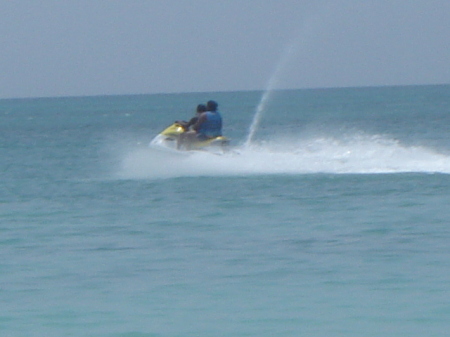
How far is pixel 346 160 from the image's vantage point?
62.0 ft

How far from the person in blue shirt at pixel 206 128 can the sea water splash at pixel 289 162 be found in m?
0.28

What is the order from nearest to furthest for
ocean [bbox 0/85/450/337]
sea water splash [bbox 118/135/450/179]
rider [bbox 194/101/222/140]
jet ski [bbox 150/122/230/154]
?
ocean [bbox 0/85/450/337], rider [bbox 194/101/222/140], jet ski [bbox 150/122/230/154], sea water splash [bbox 118/135/450/179]

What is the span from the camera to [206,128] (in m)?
17.1

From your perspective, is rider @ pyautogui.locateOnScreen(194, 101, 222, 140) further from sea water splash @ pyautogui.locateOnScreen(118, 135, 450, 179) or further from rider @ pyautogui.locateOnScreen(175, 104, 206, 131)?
Result: sea water splash @ pyautogui.locateOnScreen(118, 135, 450, 179)

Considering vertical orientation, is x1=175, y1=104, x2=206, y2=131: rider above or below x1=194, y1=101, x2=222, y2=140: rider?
above

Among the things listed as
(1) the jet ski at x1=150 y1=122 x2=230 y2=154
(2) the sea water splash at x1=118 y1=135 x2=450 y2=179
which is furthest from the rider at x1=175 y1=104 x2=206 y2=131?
(2) the sea water splash at x1=118 y1=135 x2=450 y2=179

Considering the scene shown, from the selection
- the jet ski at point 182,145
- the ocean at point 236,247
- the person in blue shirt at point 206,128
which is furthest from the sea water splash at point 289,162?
the person in blue shirt at point 206,128

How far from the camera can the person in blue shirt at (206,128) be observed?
17016 millimetres

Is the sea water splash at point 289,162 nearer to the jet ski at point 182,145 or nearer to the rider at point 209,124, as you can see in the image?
the jet ski at point 182,145

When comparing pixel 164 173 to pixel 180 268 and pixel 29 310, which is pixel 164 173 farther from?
pixel 29 310

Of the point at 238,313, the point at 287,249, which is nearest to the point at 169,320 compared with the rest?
the point at 238,313

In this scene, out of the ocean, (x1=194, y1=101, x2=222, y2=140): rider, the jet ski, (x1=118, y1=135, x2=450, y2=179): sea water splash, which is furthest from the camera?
(x1=118, y1=135, x2=450, y2=179): sea water splash

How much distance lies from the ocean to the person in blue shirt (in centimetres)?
39

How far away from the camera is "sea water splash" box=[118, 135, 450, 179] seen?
1764 cm
